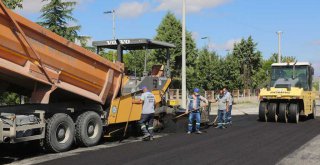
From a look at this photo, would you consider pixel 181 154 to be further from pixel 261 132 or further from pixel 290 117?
pixel 290 117

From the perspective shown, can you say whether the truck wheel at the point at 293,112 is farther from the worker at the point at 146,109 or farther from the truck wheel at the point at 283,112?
the worker at the point at 146,109

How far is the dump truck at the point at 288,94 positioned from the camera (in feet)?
57.2

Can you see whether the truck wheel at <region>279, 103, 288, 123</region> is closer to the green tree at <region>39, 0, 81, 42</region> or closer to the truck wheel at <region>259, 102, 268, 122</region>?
the truck wheel at <region>259, 102, 268, 122</region>

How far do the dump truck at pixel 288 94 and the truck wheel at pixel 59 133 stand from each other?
33.3 ft

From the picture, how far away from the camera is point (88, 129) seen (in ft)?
35.1

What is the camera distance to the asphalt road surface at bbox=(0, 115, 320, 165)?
867 cm

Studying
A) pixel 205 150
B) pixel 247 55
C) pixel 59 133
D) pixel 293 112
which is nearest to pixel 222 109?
pixel 293 112

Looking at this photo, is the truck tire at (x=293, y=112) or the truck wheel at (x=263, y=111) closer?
the truck tire at (x=293, y=112)

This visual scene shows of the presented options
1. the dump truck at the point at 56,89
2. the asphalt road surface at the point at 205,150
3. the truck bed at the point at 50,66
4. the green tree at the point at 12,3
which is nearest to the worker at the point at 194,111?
the asphalt road surface at the point at 205,150

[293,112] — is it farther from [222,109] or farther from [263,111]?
[222,109]

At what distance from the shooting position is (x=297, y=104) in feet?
57.6

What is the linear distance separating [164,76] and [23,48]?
18.1ft

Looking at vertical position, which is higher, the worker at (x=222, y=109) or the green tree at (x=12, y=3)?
the green tree at (x=12, y=3)

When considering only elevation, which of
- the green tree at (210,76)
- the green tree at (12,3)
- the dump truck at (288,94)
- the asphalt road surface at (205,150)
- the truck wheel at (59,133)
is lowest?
the asphalt road surface at (205,150)
